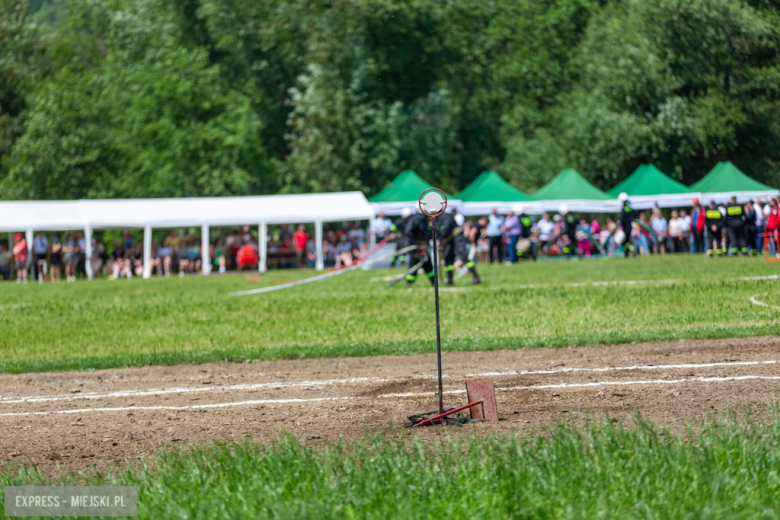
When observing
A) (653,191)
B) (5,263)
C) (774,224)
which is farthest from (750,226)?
(5,263)

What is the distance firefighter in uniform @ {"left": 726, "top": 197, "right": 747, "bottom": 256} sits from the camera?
27719mm

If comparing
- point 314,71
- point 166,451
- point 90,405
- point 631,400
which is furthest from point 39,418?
point 314,71

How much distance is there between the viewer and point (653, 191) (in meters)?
36.5

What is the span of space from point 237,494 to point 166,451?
160 centimetres

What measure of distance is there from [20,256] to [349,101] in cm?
2158

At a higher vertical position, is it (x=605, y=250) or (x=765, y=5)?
(x=765, y=5)

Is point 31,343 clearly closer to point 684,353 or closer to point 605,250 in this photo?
point 684,353

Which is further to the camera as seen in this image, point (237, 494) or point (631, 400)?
point (631, 400)

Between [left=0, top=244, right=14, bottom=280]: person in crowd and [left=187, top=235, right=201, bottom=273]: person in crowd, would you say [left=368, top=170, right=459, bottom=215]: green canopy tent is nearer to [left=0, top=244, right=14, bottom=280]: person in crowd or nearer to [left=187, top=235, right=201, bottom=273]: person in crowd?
[left=187, top=235, right=201, bottom=273]: person in crowd

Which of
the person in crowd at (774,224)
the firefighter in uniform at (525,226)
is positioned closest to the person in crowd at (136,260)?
the firefighter in uniform at (525,226)

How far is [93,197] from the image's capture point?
4759 cm

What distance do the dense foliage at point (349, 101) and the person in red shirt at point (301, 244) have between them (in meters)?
13.6

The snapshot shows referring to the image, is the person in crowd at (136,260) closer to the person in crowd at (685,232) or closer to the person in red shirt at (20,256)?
the person in red shirt at (20,256)

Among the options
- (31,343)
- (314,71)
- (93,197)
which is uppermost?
(314,71)
